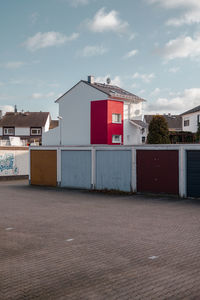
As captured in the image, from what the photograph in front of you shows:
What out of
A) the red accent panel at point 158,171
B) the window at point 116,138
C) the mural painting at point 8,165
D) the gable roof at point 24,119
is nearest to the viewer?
the red accent panel at point 158,171

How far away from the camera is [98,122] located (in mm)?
37250

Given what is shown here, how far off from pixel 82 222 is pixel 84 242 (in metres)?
2.25

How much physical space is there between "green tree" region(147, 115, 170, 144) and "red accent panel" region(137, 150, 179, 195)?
19805mm

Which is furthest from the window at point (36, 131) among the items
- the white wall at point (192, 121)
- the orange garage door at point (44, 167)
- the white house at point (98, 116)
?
the orange garage door at point (44, 167)

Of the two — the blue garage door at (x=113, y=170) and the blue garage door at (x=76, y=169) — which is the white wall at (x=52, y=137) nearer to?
the blue garage door at (x=76, y=169)

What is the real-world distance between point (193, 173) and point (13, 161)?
15707mm

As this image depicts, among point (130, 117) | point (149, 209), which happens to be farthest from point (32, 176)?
point (130, 117)

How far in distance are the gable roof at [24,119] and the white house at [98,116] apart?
27118 millimetres

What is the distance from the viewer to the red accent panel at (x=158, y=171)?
15.5 metres

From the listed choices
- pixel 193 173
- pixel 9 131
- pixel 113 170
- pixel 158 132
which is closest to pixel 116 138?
pixel 158 132

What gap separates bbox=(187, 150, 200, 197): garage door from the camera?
583 inches

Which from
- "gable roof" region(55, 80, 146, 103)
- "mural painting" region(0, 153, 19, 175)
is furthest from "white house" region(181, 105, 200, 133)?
"mural painting" region(0, 153, 19, 175)

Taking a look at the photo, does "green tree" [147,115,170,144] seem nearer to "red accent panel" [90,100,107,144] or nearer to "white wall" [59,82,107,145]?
"red accent panel" [90,100,107,144]

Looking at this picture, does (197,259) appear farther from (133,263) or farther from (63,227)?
(63,227)
